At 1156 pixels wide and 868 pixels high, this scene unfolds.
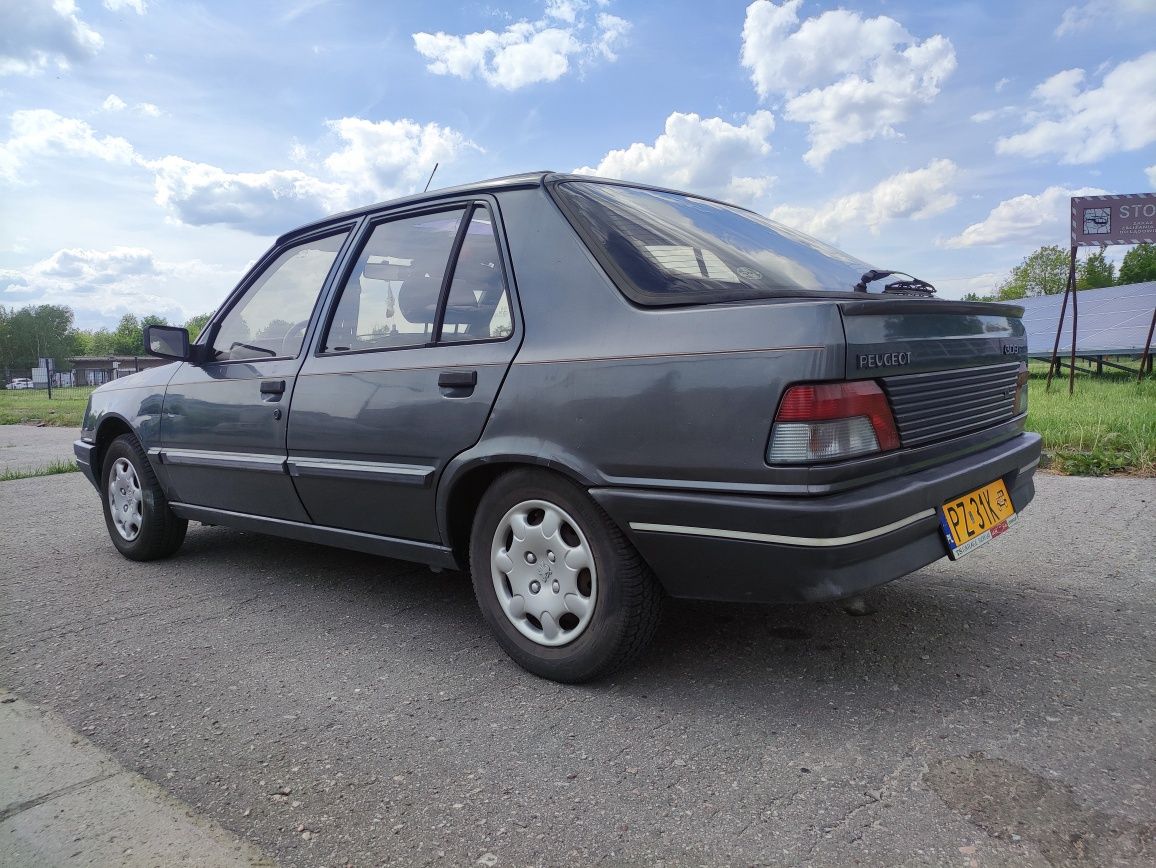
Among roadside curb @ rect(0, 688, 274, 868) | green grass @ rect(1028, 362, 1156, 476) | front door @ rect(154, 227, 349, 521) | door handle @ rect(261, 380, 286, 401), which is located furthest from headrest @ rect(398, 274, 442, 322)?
green grass @ rect(1028, 362, 1156, 476)

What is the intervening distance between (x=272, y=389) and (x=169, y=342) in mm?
905

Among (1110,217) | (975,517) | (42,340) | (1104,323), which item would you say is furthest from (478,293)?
(42,340)

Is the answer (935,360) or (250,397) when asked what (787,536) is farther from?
(250,397)

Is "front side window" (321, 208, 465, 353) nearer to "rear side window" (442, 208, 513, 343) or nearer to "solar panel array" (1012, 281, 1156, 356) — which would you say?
"rear side window" (442, 208, 513, 343)

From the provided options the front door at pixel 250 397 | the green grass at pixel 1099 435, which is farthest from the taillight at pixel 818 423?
the green grass at pixel 1099 435

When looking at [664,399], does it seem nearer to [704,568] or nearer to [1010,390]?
[704,568]

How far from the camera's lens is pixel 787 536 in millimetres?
2105

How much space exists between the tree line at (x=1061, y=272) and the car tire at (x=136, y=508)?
189 ft

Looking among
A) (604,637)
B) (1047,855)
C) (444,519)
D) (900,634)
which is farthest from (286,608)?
(1047,855)

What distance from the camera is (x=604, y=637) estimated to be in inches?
96.9

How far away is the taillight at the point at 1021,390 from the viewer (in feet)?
9.91

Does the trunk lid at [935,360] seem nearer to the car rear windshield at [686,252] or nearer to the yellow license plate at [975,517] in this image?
the yellow license plate at [975,517]

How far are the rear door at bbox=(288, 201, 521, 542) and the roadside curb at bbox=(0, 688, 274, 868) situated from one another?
46.6 inches

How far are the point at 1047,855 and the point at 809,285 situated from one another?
1.67 m
